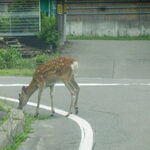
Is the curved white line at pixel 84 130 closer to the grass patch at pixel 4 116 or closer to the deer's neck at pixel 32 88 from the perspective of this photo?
the deer's neck at pixel 32 88

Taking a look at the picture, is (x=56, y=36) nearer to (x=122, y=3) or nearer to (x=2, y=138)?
(x=122, y=3)

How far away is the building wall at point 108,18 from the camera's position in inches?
1432

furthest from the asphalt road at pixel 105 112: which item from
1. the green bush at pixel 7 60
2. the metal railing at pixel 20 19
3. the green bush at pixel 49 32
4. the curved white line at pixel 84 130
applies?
the metal railing at pixel 20 19

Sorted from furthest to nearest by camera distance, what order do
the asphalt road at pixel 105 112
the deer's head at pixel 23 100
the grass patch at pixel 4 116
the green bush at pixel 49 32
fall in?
the green bush at pixel 49 32 < the deer's head at pixel 23 100 < the grass patch at pixel 4 116 < the asphalt road at pixel 105 112

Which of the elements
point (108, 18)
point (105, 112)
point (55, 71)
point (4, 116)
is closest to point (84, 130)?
point (4, 116)

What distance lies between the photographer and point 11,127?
9.83 meters

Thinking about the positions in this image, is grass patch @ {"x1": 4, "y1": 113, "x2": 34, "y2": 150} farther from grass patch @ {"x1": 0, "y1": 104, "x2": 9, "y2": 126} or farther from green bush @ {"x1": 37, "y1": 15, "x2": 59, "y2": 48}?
green bush @ {"x1": 37, "y1": 15, "x2": 59, "y2": 48}

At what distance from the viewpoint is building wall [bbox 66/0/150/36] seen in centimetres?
3638

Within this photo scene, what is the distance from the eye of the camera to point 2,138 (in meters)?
9.05

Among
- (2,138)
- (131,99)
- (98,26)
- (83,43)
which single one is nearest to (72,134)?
(2,138)

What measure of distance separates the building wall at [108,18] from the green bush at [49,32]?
25.0 ft

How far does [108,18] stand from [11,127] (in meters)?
27.3

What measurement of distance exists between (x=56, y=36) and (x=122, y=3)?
899 cm

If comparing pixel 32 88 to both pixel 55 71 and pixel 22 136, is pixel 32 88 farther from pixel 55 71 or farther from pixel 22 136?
pixel 22 136
